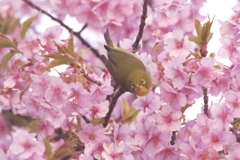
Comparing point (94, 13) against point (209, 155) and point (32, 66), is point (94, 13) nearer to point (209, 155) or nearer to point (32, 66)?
point (32, 66)

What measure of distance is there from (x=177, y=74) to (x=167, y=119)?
19 centimetres

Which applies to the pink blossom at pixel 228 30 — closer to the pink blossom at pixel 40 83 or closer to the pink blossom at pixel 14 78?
the pink blossom at pixel 40 83

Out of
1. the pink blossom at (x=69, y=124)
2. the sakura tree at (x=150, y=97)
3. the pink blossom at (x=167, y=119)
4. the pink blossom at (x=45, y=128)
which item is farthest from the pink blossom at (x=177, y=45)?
the pink blossom at (x=45, y=128)

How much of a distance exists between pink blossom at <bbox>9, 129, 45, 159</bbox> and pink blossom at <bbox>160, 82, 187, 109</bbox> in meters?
0.63

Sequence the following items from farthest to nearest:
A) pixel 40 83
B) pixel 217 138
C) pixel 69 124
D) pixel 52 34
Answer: pixel 69 124 < pixel 52 34 < pixel 40 83 < pixel 217 138

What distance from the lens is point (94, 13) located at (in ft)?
8.11

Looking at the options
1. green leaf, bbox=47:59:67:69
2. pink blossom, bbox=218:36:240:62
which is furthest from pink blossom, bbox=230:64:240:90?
green leaf, bbox=47:59:67:69

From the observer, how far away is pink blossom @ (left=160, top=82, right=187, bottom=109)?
1.45m

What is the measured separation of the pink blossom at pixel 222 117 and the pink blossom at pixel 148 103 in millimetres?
244

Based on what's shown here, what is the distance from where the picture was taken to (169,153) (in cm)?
155

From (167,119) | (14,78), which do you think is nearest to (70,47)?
(14,78)

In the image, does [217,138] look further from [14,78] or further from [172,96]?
[14,78]

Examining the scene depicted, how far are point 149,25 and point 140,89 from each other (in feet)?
4.40

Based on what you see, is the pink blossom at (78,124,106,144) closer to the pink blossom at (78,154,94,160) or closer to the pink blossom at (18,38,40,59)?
the pink blossom at (78,154,94,160)
